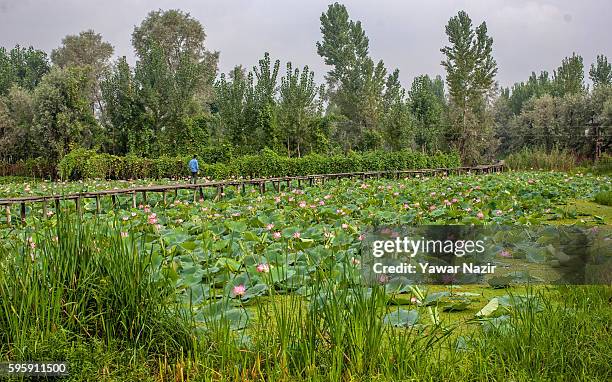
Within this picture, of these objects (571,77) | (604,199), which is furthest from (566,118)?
(604,199)

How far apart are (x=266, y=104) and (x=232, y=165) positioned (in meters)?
4.90

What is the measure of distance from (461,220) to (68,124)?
2362cm

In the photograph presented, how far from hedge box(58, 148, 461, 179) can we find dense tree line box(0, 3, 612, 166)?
1554 mm

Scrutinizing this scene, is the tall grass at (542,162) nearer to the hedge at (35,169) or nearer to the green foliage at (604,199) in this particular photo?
the green foliage at (604,199)

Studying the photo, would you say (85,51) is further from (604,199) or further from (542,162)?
(604,199)

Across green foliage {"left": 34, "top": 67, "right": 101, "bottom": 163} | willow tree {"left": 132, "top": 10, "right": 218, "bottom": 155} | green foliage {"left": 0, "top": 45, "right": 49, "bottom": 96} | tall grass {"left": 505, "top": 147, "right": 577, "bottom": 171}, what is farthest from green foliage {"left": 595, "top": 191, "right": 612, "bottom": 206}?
green foliage {"left": 0, "top": 45, "right": 49, "bottom": 96}

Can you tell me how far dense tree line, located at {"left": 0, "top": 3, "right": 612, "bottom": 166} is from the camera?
964 inches

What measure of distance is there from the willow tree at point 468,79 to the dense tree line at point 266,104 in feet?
0.22

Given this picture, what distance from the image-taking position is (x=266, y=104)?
23.7 m

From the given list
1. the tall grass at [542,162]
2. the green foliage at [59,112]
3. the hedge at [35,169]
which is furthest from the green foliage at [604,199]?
the hedge at [35,169]

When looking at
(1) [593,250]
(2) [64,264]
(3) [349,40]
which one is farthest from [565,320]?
(3) [349,40]

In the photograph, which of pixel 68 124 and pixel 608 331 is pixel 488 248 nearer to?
pixel 608 331

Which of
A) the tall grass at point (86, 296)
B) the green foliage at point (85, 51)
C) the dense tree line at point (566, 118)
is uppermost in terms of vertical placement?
the green foliage at point (85, 51)

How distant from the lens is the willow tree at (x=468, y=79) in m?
34.2
